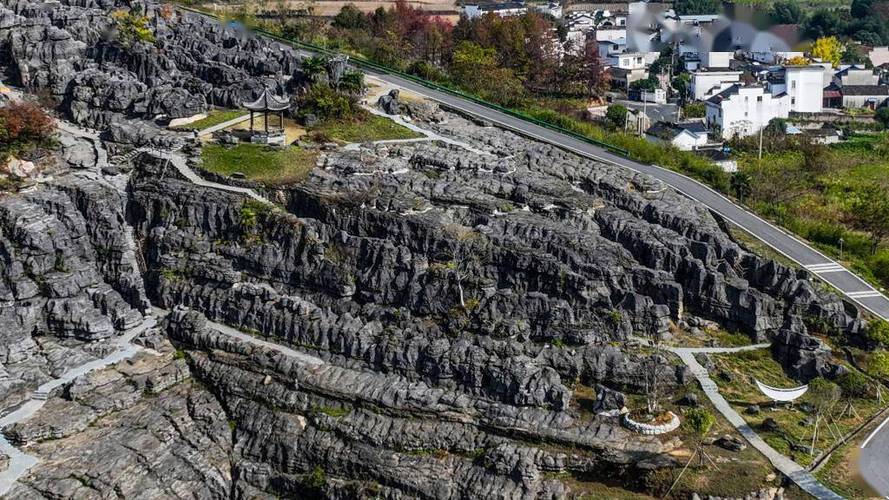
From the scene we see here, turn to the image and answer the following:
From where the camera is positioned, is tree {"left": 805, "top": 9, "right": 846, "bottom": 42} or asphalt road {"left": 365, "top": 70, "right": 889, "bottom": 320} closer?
asphalt road {"left": 365, "top": 70, "right": 889, "bottom": 320}

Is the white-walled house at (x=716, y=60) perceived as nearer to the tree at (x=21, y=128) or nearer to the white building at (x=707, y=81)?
the white building at (x=707, y=81)

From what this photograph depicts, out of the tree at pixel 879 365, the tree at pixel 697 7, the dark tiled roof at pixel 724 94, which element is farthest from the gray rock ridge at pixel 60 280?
the tree at pixel 697 7

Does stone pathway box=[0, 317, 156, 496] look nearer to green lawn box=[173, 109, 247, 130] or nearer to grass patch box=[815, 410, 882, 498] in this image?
green lawn box=[173, 109, 247, 130]

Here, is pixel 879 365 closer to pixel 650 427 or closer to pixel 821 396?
pixel 821 396

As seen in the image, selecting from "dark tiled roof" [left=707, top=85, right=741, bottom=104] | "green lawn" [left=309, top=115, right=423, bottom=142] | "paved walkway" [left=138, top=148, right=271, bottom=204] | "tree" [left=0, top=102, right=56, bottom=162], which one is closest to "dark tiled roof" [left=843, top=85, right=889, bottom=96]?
"dark tiled roof" [left=707, top=85, right=741, bottom=104]

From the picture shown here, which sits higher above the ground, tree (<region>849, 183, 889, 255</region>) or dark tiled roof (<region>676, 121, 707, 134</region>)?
dark tiled roof (<region>676, 121, 707, 134</region>)

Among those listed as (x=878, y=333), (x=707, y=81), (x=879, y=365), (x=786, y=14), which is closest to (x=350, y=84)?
(x=878, y=333)

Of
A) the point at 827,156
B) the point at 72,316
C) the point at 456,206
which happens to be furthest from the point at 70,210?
the point at 827,156

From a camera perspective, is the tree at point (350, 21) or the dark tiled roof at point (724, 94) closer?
the dark tiled roof at point (724, 94)
